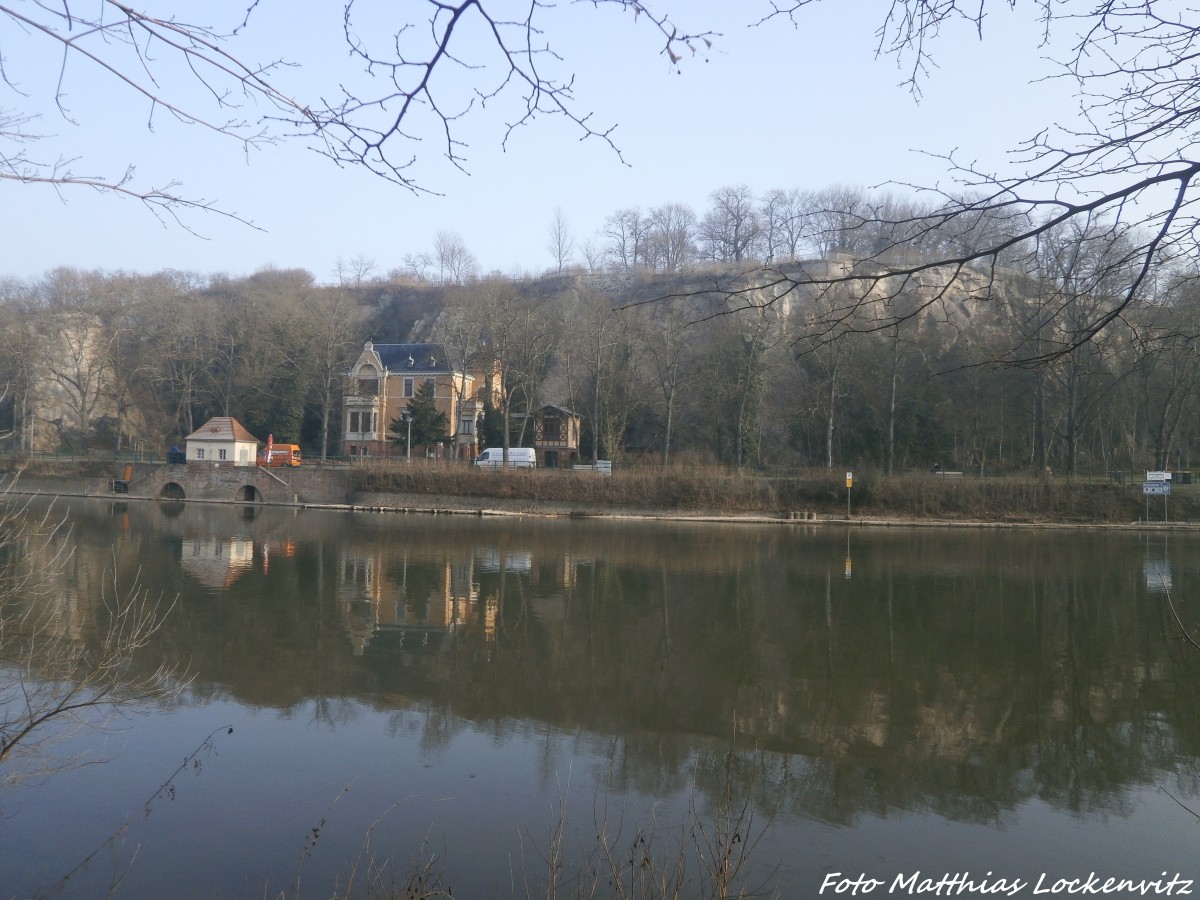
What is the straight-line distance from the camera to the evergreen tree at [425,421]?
4997 cm

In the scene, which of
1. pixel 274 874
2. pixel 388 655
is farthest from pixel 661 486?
pixel 274 874

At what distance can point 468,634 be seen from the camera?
13609 mm

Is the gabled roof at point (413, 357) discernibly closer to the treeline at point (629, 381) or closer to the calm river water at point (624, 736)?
the treeline at point (629, 381)

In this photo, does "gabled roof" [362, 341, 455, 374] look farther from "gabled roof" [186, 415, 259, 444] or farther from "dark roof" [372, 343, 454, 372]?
"gabled roof" [186, 415, 259, 444]

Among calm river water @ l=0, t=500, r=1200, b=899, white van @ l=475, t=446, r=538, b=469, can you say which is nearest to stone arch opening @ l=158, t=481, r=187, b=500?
white van @ l=475, t=446, r=538, b=469

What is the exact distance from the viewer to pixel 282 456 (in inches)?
1933

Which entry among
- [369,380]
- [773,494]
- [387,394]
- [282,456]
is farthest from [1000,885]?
[369,380]

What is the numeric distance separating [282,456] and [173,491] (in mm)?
6007

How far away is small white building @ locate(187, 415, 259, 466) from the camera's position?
1788 inches

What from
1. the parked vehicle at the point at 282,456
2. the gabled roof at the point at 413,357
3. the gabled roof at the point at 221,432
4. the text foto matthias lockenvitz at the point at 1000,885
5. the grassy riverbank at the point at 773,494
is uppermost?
the gabled roof at the point at 413,357

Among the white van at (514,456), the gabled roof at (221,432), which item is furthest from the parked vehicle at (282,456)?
the white van at (514,456)

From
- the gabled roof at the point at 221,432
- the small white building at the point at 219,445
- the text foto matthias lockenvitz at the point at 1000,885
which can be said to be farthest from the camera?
the gabled roof at the point at 221,432

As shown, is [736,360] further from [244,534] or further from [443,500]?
[244,534]

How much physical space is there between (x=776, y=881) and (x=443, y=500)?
35.3m
